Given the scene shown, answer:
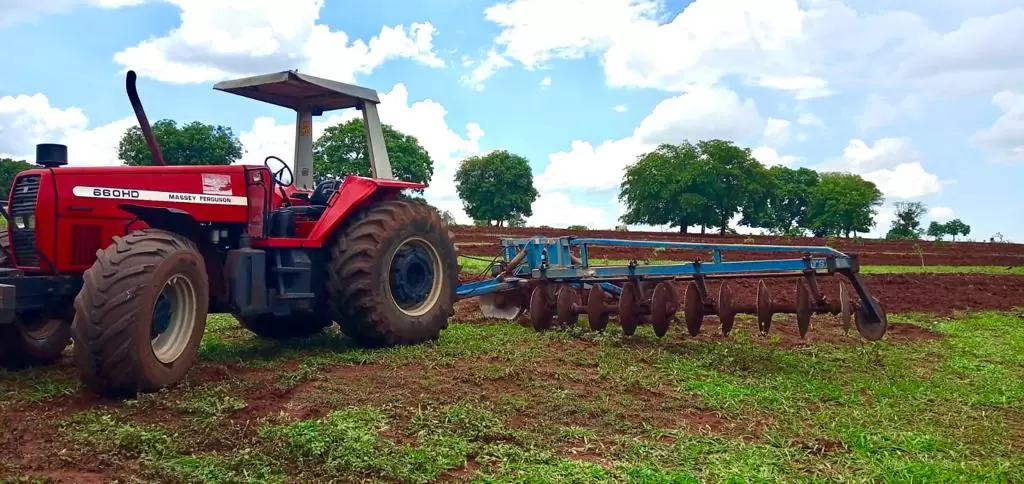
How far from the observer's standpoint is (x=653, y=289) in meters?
7.85

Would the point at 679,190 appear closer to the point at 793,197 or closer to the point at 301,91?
the point at 793,197

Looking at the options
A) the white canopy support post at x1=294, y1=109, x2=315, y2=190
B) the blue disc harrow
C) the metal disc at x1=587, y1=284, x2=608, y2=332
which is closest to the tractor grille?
the white canopy support post at x1=294, y1=109, x2=315, y2=190

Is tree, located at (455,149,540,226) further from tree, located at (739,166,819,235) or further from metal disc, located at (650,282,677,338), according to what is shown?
metal disc, located at (650,282,677,338)

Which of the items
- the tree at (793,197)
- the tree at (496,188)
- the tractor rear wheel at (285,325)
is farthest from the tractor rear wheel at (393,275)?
the tree at (793,197)

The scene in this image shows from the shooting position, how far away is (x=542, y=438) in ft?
14.2

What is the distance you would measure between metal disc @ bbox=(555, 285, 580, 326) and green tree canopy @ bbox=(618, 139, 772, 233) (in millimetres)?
49056

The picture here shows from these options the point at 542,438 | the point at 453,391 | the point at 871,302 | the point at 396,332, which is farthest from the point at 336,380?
Answer: the point at 871,302

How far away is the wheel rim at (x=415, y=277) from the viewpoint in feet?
23.4

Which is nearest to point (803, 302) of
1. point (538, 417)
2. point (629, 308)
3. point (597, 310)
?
point (629, 308)

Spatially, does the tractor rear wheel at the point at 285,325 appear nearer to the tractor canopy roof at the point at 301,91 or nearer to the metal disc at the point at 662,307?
the tractor canopy roof at the point at 301,91

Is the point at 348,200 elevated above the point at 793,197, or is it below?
below

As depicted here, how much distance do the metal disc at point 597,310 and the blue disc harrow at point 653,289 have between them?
10mm

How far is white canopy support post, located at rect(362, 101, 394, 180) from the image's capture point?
7586 mm

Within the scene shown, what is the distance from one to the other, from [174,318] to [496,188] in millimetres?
59567
